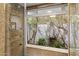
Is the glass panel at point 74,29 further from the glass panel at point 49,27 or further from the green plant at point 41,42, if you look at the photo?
the green plant at point 41,42

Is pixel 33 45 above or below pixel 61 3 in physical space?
below

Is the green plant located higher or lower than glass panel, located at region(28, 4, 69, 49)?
lower

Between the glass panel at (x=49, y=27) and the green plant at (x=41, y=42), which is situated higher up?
the glass panel at (x=49, y=27)

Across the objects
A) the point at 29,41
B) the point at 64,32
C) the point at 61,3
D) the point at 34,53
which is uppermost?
the point at 61,3

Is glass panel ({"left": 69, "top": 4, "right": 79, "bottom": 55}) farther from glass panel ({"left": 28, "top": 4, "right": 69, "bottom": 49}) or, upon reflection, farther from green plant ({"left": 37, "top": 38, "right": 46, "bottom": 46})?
green plant ({"left": 37, "top": 38, "right": 46, "bottom": 46})

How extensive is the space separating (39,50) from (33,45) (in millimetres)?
102

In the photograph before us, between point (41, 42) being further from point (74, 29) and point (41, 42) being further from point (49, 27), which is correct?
point (74, 29)

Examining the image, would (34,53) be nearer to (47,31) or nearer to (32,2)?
(47,31)

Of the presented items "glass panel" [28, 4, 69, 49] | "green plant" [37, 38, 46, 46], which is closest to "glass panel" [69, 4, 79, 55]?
"glass panel" [28, 4, 69, 49]

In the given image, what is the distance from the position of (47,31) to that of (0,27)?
63 cm

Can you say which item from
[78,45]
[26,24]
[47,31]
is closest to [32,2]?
[26,24]

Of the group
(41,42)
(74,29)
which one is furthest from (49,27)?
(74,29)

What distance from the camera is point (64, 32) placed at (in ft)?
6.02

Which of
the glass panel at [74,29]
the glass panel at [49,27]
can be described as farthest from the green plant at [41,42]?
the glass panel at [74,29]
